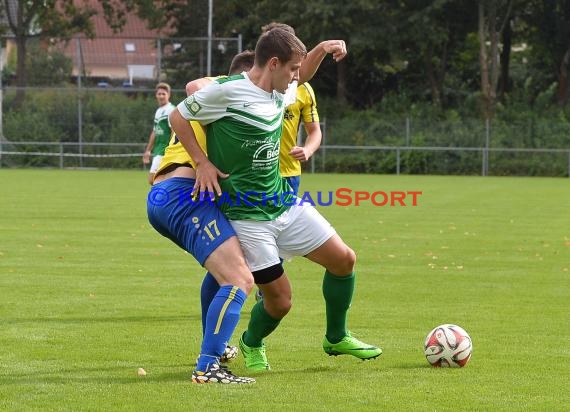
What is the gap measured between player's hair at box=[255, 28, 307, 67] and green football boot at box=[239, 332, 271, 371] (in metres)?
1.72

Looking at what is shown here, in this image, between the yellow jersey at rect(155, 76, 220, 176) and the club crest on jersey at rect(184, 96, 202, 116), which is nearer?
the club crest on jersey at rect(184, 96, 202, 116)

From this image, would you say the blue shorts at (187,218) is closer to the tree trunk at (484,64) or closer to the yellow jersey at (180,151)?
the yellow jersey at (180,151)

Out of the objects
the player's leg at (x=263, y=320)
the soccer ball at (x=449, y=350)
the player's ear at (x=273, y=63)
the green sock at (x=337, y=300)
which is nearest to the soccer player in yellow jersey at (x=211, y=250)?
the player's leg at (x=263, y=320)

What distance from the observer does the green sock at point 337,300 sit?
669 centimetres

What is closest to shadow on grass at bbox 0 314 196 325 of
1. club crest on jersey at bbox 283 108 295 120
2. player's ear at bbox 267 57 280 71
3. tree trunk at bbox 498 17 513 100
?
club crest on jersey at bbox 283 108 295 120

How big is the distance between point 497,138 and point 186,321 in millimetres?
33764

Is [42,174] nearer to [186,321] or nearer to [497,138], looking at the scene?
[497,138]

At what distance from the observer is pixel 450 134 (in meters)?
41.1

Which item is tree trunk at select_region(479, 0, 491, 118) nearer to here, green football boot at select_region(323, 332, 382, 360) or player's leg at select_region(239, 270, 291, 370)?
green football boot at select_region(323, 332, 382, 360)

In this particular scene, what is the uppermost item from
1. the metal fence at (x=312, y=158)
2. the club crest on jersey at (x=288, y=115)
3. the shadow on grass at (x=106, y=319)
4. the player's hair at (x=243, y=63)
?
the player's hair at (x=243, y=63)

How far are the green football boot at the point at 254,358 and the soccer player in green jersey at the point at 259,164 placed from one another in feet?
0.05

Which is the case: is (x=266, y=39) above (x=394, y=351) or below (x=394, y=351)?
above

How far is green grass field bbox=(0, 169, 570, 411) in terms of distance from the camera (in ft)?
18.5

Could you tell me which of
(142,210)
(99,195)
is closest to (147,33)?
(99,195)
